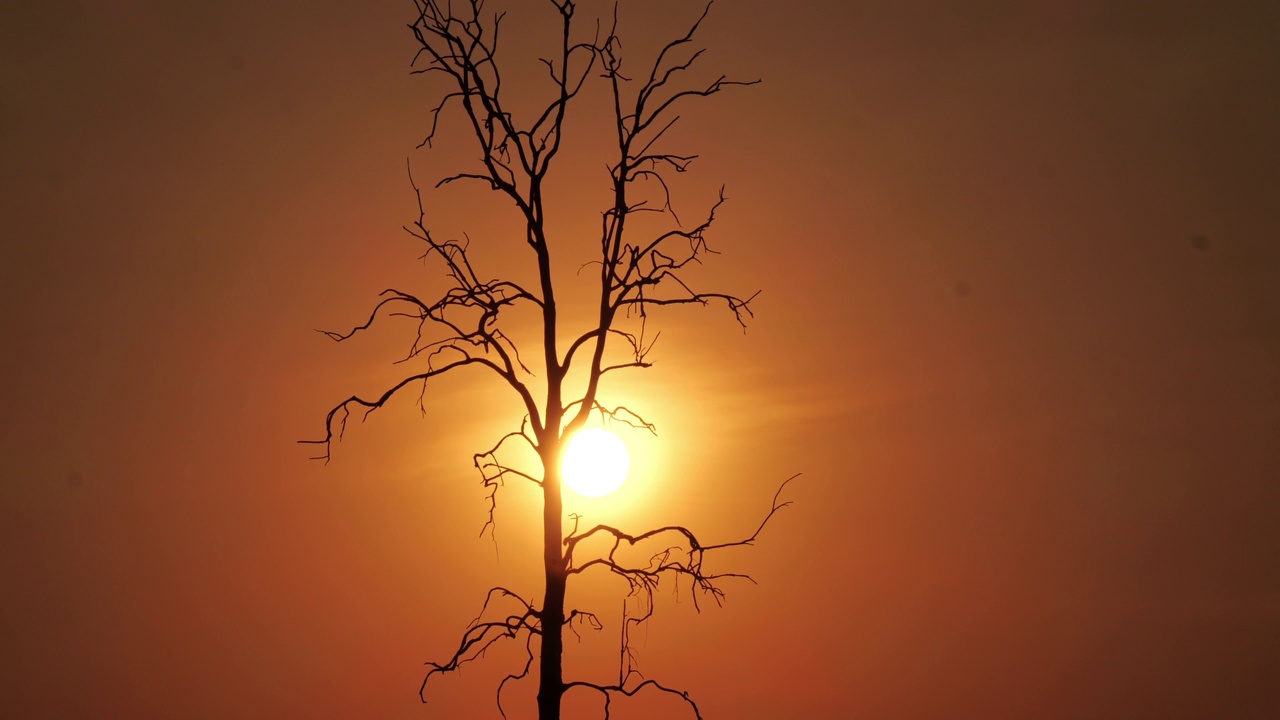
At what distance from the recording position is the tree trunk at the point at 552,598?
268 centimetres

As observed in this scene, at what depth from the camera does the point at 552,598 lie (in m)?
2.70

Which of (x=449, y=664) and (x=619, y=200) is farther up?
Result: (x=619, y=200)

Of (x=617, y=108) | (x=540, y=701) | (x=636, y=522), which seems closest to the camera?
(x=540, y=701)

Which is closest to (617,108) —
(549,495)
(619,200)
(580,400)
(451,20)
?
(619,200)

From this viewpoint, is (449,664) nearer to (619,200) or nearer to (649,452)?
(619,200)

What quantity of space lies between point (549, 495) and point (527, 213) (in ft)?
2.36

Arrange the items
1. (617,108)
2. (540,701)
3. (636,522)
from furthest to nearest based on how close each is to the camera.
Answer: (636,522), (617,108), (540,701)

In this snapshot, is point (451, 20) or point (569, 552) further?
point (451, 20)

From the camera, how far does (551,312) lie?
2820 mm

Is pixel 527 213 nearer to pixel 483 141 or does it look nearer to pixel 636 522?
pixel 483 141

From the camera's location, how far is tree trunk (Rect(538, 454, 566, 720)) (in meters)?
2.68

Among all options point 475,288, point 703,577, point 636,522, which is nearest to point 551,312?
point 475,288

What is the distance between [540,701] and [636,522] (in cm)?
602

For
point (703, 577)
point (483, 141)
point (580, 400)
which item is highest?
point (483, 141)
